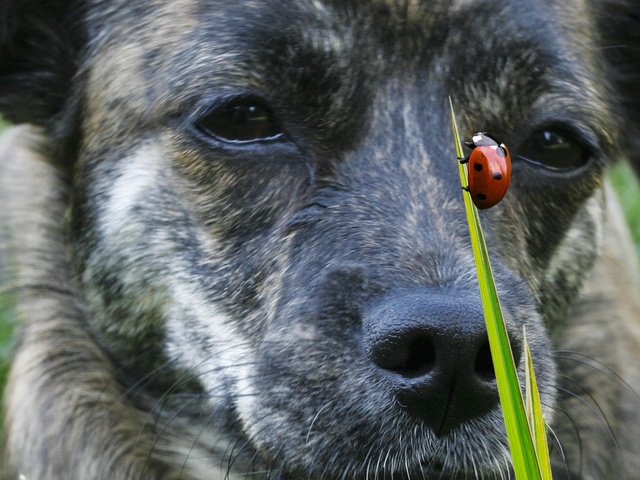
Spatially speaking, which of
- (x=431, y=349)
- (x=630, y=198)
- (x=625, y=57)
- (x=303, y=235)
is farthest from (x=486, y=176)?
(x=630, y=198)

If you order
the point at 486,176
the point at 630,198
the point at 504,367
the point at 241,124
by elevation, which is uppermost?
the point at 486,176

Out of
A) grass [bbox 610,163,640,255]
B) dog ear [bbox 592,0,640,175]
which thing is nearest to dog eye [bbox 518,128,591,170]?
dog ear [bbox 592,0,640,175]

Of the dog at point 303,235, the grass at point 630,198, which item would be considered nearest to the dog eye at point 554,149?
the dog at point 303,235

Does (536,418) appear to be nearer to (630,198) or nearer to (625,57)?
(625,57)

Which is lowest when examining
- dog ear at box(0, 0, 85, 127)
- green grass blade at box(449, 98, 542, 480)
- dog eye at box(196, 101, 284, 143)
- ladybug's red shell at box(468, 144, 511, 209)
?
dog ear at box(0, 0, 85, 127)

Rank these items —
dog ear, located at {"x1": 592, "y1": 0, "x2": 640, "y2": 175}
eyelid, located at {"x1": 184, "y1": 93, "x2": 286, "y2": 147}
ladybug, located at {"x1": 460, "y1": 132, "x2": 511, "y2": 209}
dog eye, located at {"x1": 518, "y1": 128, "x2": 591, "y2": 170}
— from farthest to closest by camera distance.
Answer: dog ear, located at {"x1": 592, "y1": 0, "x2": 640, "y2": 175}
dog eye, located at {"x1": 518, "y1": 128, "x2": 591, "y2": 170}
eyelid, located at {"x1": 184, "y1": 93, "x2": 286, "y2": 147}
ladybug, located at {"x1": 460, "y1": 132, "x2": 511, "y2": 209}

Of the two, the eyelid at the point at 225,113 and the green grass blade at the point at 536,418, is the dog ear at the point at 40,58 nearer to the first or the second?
the eyelid at the point at 225,113

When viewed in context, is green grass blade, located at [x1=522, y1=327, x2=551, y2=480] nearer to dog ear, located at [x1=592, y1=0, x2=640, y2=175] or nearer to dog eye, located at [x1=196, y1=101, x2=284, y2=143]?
dog eye, located at [x1=196, y1=101, x2=284, y2=143]
